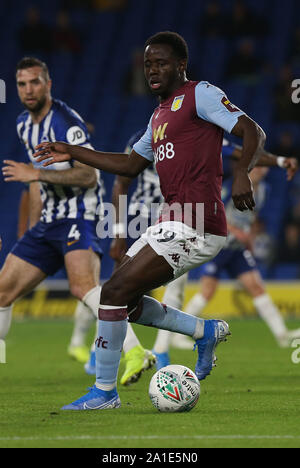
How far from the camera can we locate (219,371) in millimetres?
8867

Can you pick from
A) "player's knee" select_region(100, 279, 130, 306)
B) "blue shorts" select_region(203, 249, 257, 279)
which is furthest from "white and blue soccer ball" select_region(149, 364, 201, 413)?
"blue shorts" select_region(203, 249, 257, 279)

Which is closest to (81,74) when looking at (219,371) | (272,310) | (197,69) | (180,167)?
(197,69)

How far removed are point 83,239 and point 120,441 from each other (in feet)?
9.87

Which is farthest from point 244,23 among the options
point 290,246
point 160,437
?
point 160,437

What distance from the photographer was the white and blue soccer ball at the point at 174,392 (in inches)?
233

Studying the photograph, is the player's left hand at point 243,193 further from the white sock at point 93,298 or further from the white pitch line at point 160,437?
the white sock at point 93,298

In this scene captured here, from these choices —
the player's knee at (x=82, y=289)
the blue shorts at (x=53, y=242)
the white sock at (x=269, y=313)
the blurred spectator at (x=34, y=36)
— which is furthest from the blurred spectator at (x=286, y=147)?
the player's knee at (x=82, y=289)

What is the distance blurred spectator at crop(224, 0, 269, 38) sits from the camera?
2134 centimetres

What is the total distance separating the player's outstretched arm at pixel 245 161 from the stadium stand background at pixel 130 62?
12.9 m

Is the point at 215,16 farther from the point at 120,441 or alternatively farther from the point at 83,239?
the point at 120,441

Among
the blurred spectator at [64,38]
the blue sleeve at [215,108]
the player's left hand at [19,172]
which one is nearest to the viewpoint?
the blue sleeve at [215,108]

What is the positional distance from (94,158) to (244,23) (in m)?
15.9

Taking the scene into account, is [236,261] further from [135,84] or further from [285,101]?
[135,84]

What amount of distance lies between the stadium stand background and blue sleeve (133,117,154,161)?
12047 millimetres
